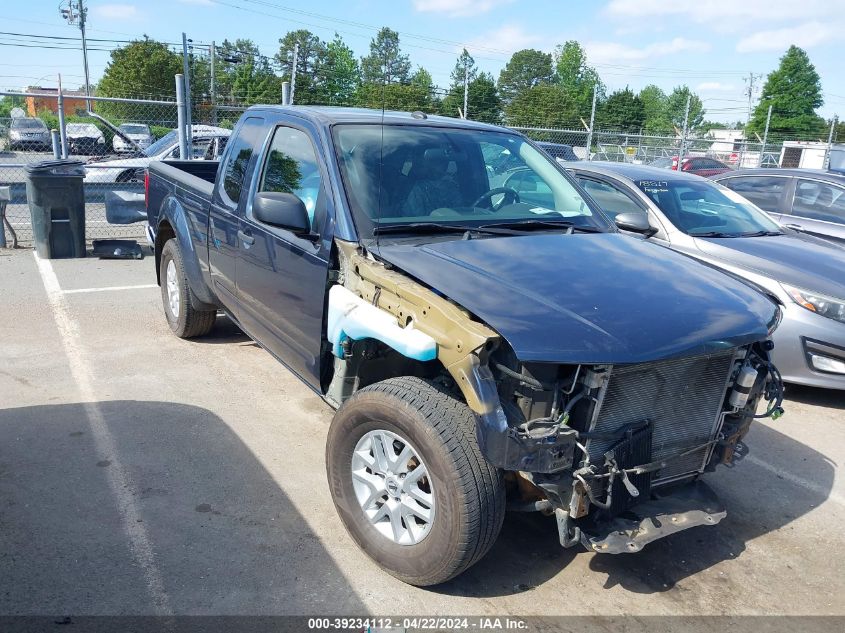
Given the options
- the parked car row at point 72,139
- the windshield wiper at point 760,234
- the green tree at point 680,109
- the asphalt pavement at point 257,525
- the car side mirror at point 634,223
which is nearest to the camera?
the asphalt pavement at point 257,525

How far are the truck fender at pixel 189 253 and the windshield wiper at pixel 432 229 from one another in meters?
2.06

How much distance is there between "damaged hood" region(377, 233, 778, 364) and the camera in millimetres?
2729

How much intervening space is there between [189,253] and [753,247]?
4.62 metres

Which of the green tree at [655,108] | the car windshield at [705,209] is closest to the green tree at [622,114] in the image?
the green tree at [655,108]

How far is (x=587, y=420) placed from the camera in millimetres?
2834

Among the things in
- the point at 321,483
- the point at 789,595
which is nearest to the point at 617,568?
the point at 789,595

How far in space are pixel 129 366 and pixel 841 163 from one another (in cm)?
2512

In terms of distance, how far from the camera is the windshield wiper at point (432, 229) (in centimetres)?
365

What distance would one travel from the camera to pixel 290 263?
3.96 metres

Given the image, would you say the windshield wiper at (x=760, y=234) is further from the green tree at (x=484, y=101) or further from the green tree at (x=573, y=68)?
the green tree at (x=573, y=68)

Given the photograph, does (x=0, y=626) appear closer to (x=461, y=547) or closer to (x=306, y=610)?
(x=306, y=610)

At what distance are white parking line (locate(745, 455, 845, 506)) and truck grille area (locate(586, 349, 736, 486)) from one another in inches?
59.2

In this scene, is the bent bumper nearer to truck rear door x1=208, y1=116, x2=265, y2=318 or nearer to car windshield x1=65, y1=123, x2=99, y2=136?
truck rear door x1=208, y1=116, x2=265, y2=318

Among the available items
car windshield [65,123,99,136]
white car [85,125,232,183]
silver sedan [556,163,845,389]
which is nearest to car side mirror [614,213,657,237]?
silver sedan [556,163,845,389]
